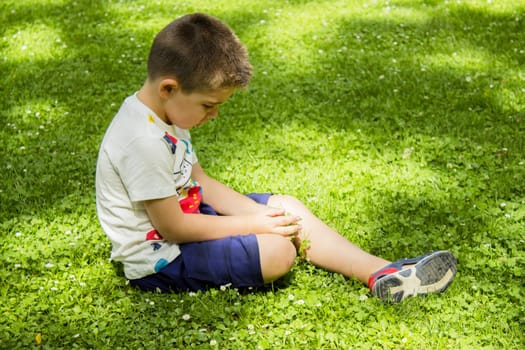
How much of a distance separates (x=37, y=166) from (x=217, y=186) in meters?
1.42

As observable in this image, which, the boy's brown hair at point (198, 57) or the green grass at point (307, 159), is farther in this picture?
the green grass at point (307, 159)

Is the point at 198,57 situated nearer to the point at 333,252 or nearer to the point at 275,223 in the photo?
the point at 275,223

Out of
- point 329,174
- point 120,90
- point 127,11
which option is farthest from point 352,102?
point 127,11

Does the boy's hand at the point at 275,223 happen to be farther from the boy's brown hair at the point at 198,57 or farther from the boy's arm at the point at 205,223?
the boy's brown hair at the point at 198,57

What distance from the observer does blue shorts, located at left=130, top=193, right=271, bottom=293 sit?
2920mm

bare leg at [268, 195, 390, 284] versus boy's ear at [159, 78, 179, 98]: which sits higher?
boy's ear at [159, 78, 179, 98]

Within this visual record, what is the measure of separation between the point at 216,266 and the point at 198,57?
3.03 ft

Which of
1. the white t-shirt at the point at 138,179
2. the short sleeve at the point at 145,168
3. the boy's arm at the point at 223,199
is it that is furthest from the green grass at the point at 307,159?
the short sleeve at the point at 145,168

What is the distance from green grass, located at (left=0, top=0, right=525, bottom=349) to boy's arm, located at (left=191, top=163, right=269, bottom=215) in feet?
1.29

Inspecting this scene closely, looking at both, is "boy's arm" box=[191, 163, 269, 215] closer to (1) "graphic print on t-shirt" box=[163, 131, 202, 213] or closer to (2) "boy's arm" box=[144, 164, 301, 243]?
(2) "boy's arm" box=[144, 164, 301, 243]

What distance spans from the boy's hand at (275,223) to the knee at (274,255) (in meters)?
0.05

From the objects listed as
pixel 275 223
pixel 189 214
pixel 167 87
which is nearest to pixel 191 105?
pixel 167 87

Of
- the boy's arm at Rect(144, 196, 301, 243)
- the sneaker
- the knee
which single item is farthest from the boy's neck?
the sneaker

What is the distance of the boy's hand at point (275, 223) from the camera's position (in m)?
3.01
